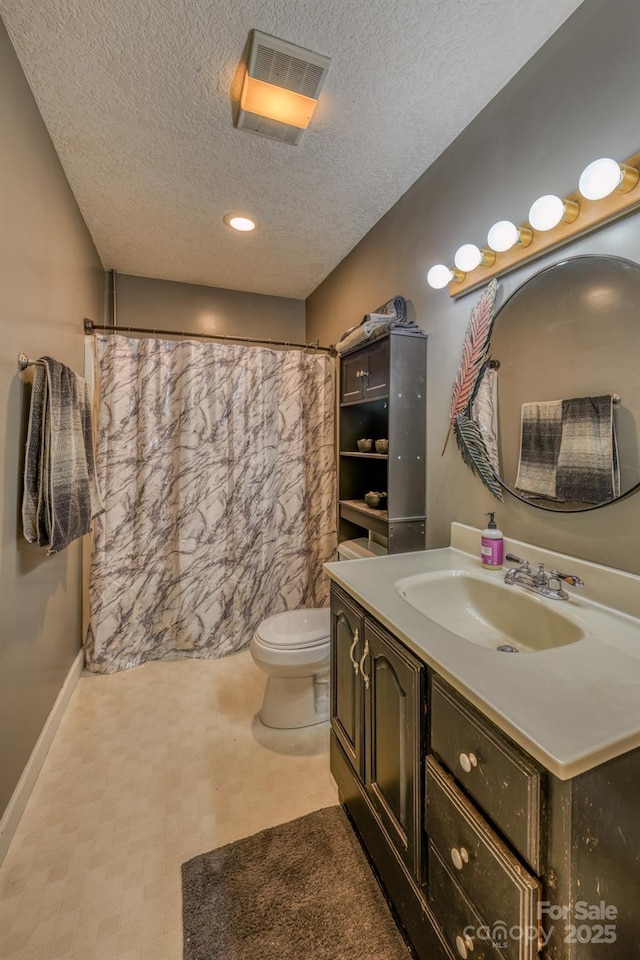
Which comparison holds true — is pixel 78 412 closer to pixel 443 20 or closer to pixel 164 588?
pixel 164 588

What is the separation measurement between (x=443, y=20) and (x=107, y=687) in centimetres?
299

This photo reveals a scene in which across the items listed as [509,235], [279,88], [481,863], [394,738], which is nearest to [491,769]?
[481,863]

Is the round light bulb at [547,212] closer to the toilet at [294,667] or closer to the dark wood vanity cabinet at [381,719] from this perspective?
the dark wood vanity cabinet at [381,719]

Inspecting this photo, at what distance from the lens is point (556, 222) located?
1089 mm

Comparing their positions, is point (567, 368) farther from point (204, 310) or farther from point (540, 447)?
point (204, 310)

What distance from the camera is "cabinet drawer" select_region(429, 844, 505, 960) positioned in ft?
2.29

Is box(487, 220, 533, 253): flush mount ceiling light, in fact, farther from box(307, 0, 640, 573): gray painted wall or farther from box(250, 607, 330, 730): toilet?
box(250, 607, 330, 730): toilet

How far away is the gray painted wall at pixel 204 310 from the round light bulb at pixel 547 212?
2.32 m

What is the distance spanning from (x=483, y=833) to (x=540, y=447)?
99 cm

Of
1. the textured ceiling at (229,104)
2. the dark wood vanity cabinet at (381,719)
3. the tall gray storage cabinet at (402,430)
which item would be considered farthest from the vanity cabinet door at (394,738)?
the textured ceiling at (229,104)

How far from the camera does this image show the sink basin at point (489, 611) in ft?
3.47

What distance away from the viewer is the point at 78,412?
1698mm

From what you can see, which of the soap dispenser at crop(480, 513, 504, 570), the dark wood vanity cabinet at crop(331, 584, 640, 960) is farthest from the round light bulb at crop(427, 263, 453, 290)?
the dark wood vanity cabinet at crop(331, 584, 640, 960)

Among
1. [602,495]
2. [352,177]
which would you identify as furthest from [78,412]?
[602,495]
